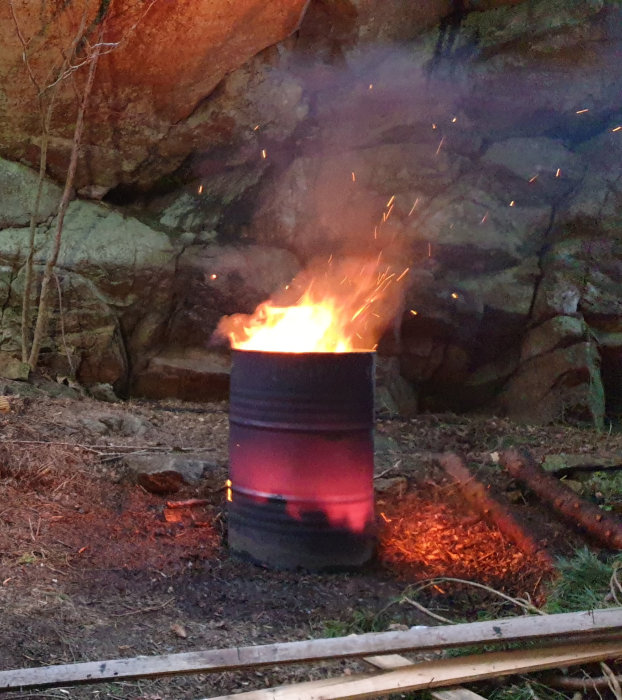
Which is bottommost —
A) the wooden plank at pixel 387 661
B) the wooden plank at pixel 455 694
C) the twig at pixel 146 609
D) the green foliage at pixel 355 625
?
the twig at pixel 146 609

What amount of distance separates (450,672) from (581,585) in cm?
105

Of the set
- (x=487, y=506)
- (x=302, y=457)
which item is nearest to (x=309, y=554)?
(x=302, y=457)

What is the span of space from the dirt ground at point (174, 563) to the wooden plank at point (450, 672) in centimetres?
42

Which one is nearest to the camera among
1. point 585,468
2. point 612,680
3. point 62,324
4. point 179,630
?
point 612,680

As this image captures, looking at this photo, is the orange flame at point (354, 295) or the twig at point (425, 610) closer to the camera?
the twig at point (425, 610)

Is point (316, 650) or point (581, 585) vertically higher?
point (316, 650)

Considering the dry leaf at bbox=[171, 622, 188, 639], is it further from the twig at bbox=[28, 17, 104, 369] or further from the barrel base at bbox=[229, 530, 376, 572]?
the twig at bbox=[28, 17, 104, 369]

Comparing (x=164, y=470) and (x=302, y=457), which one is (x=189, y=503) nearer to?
(x=164, y=470)

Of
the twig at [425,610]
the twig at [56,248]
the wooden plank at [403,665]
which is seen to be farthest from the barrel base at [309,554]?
the twig at [56,248]

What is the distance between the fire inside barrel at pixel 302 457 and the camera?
4.12m

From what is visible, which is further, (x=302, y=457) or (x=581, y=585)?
(x=302, y=457)

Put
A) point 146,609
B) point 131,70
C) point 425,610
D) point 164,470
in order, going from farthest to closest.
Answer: point 131,70 < point 164,470 < point 146,609 < point 425,610

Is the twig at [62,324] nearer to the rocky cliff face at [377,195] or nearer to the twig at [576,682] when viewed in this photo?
the rocky cliff face at [377,195]

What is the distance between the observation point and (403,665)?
2676 millimetres
